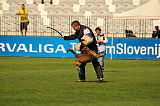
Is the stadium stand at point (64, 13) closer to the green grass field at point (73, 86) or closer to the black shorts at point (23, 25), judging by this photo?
the black shorts at point (23, 25)

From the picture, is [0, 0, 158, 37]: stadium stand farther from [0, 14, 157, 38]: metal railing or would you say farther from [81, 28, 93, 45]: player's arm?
[81, 28, 93, 45]: player's arm

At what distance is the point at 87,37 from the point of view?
58.3ft

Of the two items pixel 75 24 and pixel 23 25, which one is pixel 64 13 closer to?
pixel 23 25

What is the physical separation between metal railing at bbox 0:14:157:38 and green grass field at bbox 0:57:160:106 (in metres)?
6.41

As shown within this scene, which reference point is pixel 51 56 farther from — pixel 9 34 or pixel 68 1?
pixel 68 1

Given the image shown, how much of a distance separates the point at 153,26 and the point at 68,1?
697 centimetres

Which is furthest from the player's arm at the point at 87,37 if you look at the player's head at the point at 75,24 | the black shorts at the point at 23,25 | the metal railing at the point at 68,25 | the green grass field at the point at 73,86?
the black shorts at the point at 23,25

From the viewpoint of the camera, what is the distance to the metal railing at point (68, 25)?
32281mm

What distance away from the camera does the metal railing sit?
32281mm

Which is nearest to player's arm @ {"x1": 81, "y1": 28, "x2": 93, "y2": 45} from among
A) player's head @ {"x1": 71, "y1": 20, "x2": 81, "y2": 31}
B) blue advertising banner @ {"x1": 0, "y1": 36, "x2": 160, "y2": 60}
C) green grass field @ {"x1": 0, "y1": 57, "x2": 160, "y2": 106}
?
player's head @ {"x1": 71, "y1": 20, "x2": 81, "y2": 31}

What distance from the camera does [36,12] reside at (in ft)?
122

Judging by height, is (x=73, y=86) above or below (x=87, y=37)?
below

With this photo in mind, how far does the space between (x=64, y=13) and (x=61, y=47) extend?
19.8 feet

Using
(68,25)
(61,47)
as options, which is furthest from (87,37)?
(68,25)
